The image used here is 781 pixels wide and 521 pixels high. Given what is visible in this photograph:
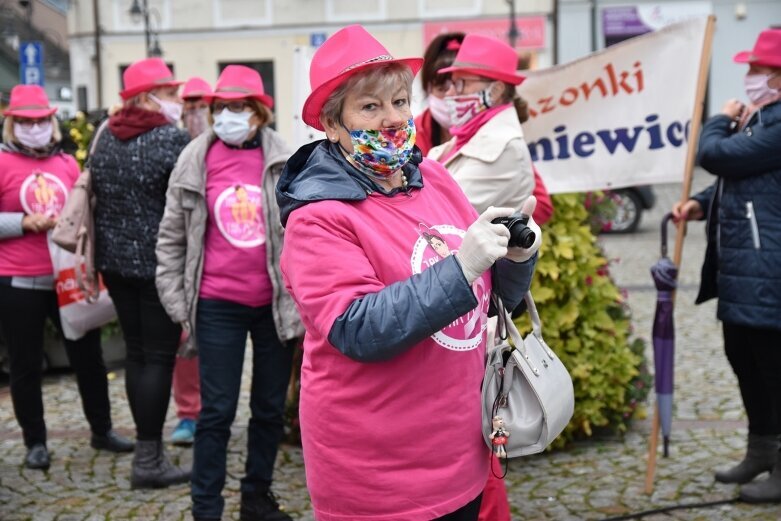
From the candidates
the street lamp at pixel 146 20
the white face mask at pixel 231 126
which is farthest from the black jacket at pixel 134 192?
the street lamp at pixel 146 20

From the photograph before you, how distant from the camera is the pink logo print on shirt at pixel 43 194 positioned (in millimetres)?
5105

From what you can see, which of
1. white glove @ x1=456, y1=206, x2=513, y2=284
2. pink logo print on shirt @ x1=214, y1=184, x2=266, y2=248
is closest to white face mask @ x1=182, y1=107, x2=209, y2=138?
pink logo print on shirt @ x1=214, y1=184, x2=266, y2=248

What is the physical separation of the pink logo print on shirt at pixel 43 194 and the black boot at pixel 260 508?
6.06ft

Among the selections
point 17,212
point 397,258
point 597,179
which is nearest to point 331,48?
point 397,258

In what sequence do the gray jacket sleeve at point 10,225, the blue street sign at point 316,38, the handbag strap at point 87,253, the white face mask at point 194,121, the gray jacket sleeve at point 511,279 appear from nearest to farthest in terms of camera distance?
the gray jacket sleeve at point 511,279
the handbag strap at point 87,253
the gray jacket sleeve at point 10,225
the white face mask at point 194,121
the blue street sign at point 316,38

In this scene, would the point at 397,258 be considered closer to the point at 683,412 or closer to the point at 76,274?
the point at 76,274

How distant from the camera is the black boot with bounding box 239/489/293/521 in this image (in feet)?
13.9

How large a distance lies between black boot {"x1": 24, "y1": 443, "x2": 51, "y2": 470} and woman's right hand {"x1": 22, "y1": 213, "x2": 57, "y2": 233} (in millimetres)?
1077

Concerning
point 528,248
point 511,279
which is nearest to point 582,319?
point 511,279

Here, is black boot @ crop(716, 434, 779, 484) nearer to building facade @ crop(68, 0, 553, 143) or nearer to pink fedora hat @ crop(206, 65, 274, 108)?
pink fedora hat @ crop(206, 65, 274, 108)

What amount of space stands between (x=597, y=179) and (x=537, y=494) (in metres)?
1.42

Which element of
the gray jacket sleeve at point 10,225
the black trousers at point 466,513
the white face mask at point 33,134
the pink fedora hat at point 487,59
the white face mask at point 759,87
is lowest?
the black trousers at point 466,513

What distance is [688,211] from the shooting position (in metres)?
4.44

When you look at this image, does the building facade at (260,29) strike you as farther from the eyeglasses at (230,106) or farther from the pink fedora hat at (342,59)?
the pink fedora hat at (342,59)
